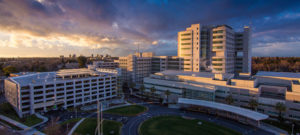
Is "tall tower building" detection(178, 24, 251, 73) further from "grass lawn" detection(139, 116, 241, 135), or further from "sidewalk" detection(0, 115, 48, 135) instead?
"sidewalk" detection(0, 115, 48, 135)

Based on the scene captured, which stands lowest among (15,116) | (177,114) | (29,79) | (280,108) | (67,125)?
(177,114)

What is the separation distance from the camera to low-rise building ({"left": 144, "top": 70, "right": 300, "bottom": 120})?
63062 millimetres

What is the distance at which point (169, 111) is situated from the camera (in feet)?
242

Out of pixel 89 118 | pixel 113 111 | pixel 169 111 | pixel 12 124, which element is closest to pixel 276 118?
pixel 169 111

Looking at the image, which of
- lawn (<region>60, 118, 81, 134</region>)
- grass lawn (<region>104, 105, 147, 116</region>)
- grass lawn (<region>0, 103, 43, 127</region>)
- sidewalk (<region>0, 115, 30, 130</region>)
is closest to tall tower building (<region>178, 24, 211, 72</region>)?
grass lawn (<region>104, 105, 147, 116</region>)

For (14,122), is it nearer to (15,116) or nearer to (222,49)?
(15,116)

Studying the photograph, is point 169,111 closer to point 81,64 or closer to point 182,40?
point 182,40

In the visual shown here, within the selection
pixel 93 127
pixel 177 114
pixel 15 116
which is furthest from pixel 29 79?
pixel 177 114

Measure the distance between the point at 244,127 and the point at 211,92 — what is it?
21.1m

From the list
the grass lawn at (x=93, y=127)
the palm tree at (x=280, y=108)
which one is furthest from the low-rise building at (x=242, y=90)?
the grass lawn at (x=93, y=127)

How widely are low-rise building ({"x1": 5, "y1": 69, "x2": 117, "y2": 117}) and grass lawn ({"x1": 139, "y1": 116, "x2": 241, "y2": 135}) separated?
1549 inches

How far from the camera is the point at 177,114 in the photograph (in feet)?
229

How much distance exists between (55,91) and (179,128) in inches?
2330

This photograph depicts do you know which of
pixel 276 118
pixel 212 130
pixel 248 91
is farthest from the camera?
pixel 248 91
